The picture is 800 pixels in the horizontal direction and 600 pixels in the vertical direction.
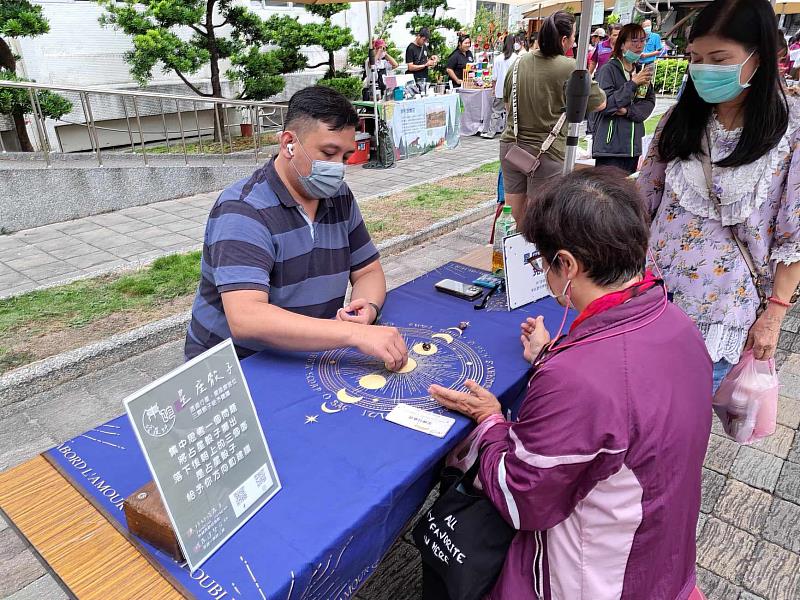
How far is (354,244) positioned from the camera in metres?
2.17

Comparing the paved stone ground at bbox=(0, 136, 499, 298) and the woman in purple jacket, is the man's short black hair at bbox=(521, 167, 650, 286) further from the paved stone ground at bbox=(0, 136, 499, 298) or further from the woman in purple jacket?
the paved stone ground at bbox=(0, 136, 499, 298)

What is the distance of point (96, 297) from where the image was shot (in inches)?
152

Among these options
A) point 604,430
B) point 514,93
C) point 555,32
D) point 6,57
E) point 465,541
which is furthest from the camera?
point 6,57

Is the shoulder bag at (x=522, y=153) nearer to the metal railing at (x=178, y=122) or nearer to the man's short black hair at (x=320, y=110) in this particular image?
the man's short black hair at (x=320, y=110)

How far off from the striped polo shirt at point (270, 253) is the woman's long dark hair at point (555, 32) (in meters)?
2.75

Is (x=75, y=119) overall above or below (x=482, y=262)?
above

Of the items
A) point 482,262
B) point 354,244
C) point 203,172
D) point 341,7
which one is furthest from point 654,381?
point 341,7

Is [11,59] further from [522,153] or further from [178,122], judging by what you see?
[522,153]

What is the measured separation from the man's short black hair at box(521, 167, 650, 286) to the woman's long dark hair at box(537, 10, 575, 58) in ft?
10.7

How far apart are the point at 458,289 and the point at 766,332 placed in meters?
1.09

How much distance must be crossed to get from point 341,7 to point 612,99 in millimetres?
7246

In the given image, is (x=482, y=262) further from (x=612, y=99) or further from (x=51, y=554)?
(x=612, y=99)

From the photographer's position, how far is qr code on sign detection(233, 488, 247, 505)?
110 centimetres

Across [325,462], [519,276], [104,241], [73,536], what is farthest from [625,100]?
[104,241]
